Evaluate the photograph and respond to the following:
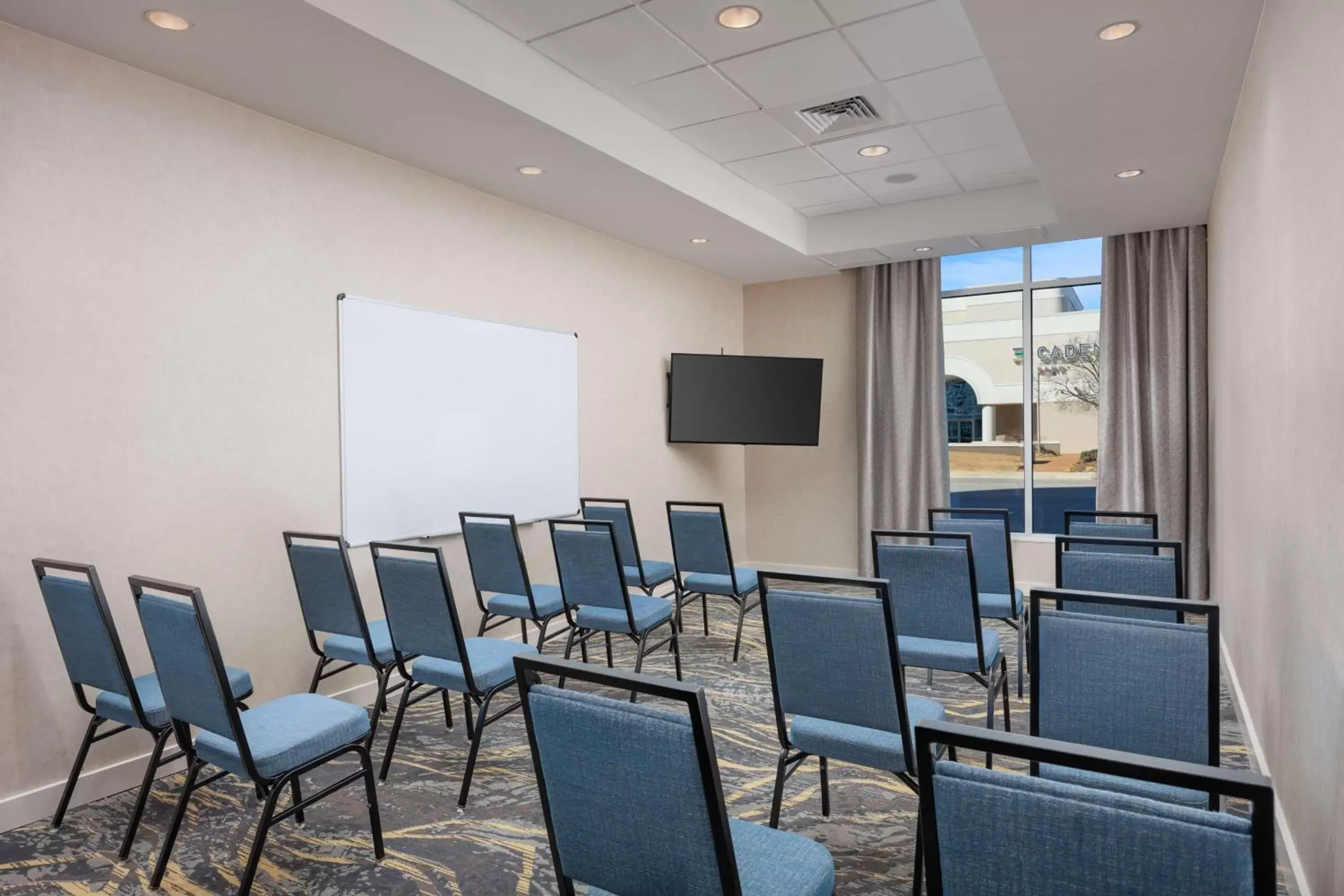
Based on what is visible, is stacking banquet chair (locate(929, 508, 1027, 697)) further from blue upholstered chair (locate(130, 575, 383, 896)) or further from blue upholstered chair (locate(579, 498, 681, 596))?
blue upholstered chair (locate(130, 575, 383, 896))

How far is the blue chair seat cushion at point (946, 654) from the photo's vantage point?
10.6ft

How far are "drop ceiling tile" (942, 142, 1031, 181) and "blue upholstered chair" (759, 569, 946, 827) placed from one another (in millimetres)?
4089

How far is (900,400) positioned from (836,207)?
1853 mm

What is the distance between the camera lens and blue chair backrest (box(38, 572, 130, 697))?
262 centimetres

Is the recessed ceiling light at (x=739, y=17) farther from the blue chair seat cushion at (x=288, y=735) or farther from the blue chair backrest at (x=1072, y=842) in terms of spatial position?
the blue chair backrest at (x=1072, y=842)

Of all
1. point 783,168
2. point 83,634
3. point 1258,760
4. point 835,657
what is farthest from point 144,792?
point 783,168

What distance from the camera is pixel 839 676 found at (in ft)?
7.89

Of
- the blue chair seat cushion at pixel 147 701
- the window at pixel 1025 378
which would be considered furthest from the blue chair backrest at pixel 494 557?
the window at pixel 1025 378

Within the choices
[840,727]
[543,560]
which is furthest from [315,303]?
[840,727]

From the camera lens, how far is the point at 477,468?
516 cm

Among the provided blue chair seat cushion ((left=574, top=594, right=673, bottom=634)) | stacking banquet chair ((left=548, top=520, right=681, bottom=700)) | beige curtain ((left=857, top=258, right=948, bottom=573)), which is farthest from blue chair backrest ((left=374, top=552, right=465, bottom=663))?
beige curtain ((left=857, top=258, right=948, bottom=573))

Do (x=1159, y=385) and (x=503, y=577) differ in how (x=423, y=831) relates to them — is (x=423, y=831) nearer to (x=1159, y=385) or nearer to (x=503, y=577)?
(x=503, y=577)

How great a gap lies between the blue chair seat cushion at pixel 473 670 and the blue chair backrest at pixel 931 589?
1.55m

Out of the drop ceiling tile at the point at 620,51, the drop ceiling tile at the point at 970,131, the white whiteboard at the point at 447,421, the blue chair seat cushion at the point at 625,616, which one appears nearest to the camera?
the drop ceiling tile at the point at 620,51
